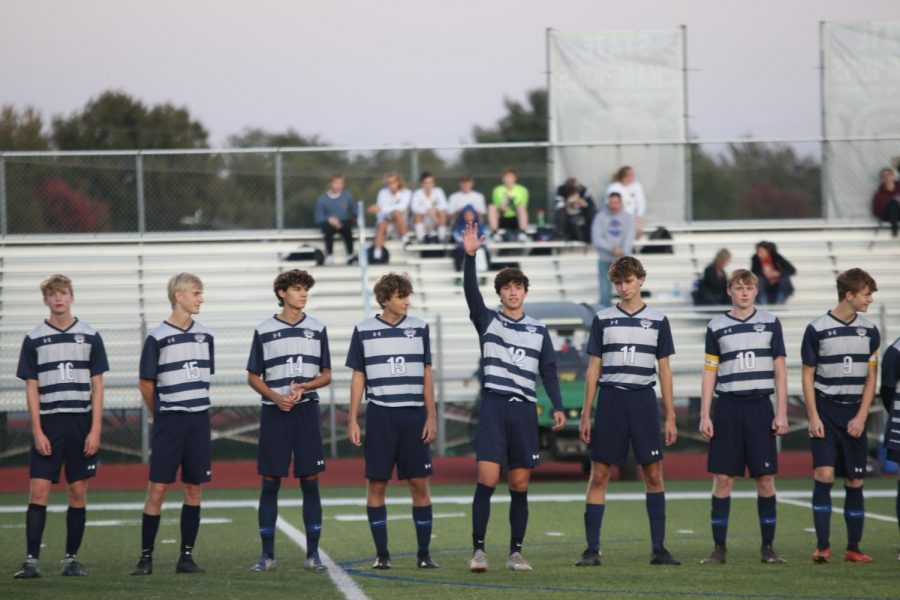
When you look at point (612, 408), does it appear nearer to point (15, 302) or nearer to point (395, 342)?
point (395, 342)

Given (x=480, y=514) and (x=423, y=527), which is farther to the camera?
(x=423, y=527)

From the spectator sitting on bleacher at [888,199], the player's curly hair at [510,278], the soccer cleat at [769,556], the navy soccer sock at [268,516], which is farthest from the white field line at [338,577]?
the spectator sitting on bleacher at [888,199]

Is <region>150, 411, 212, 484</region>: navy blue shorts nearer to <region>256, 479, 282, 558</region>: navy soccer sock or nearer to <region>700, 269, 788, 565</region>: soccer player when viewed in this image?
<region>256, 479, 282, 558</region>: navy soccer sock

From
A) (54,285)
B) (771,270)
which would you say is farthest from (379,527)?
(771,270)

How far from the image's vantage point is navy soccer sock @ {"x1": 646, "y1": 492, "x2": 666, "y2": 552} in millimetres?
9023

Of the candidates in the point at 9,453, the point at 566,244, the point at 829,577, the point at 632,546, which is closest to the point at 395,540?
→ the point at 632,546

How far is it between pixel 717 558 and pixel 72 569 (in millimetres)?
4247

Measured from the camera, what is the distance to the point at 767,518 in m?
9.20

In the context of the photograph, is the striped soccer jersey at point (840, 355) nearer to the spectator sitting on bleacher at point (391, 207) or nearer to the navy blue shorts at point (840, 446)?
the navy blue shorts at point (840, 446)

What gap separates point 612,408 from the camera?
9.14m

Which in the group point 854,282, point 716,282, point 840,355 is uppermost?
point 854,282

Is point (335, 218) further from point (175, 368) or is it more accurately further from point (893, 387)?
point (893, 387)

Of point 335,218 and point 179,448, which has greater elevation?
point 335,218

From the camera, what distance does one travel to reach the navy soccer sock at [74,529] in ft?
29.7
